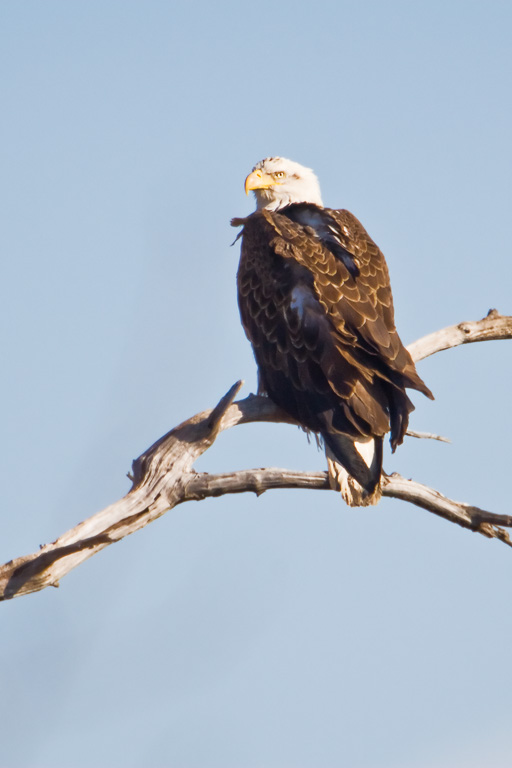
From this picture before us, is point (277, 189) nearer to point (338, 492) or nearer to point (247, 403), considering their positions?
point (247, 403)

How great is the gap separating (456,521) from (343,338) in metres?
1.58

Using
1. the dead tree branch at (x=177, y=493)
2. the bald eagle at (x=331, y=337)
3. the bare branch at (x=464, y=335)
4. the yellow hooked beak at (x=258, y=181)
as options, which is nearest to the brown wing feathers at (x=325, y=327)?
the bald eagle at (x=331, y=337)

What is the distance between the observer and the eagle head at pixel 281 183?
10172mm

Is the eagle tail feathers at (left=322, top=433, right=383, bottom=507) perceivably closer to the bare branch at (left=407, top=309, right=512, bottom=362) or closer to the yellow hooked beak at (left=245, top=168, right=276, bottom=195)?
the bare branch at (left=407, top=309, right=512, bottom=362)

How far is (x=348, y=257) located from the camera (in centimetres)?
830

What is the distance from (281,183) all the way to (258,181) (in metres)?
0.25

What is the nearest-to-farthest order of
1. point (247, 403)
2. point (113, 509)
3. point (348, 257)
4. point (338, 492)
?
point (113, 509) < point (338, 492) < point (247, 403) < point (348, 257)

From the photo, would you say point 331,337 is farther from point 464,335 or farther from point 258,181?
point 258,181

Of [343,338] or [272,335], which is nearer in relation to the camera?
[343,338]

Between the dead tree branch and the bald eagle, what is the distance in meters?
0.28

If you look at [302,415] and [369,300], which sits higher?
[369,300]

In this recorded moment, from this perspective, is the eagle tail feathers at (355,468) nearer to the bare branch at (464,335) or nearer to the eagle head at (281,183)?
the bare branch at (464,335)

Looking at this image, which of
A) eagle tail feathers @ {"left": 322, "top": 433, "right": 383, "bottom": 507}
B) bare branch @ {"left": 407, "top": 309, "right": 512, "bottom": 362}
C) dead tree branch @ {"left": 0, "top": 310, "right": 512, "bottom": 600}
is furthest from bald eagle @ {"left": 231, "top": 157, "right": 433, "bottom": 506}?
bare branch @ {"left": 407, "top": 309, "right": 512, "bottom": 362}

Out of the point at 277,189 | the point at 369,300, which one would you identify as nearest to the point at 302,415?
the point at 369,300
